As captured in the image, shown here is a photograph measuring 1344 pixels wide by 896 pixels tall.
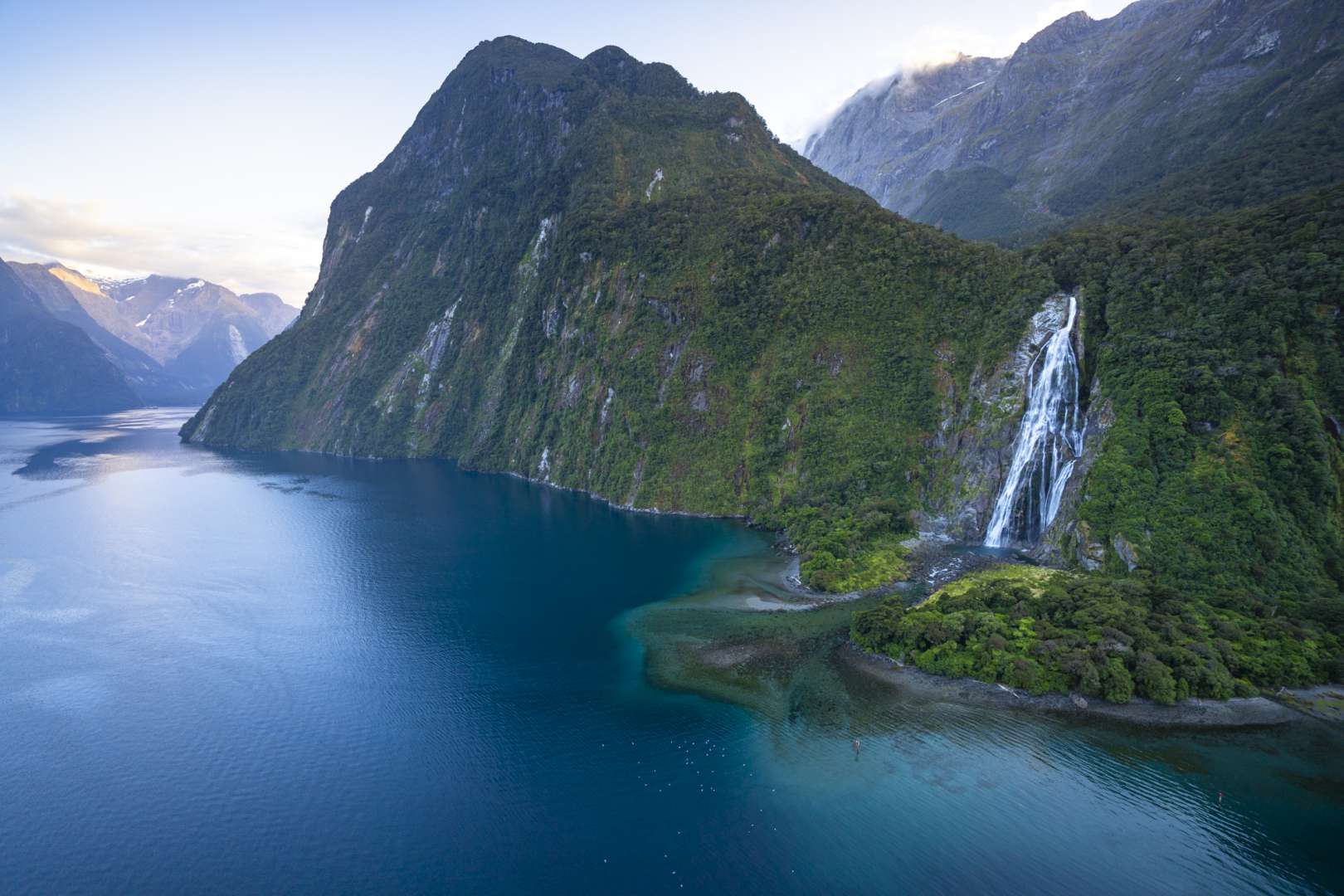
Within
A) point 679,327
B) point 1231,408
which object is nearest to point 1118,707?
point 1231,408

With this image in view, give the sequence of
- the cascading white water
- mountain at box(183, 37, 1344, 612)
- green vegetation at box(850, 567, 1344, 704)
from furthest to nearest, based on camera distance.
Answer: the cascading white water < mountain at box(183, 37, 1344, 612) < green vegetation at box(850, 567, 1344, 704)

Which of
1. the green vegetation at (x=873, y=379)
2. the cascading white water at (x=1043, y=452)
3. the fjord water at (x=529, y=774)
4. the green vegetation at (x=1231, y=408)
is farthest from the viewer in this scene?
the cascading white water at (x=1043, y=452)

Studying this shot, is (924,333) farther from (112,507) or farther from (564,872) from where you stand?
(112,507)

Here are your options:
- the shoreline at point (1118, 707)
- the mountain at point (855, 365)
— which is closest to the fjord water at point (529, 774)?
the shoreline at point (1118, 707)

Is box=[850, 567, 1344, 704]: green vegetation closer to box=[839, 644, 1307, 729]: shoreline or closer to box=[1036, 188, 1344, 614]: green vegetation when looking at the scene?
box=[839, 644, 1307, 729]: shoreline

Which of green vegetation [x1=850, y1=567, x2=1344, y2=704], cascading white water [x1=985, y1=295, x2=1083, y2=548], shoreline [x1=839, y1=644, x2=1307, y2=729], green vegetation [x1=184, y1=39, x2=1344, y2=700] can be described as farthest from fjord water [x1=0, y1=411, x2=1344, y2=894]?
cascading white water [x1=985, y1=295, x2=1083, y2=548]

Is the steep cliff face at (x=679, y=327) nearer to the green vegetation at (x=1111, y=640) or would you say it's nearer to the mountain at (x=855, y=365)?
the mountain at (x=855, y=365)

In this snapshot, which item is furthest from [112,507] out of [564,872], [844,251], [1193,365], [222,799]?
[1193,365]
